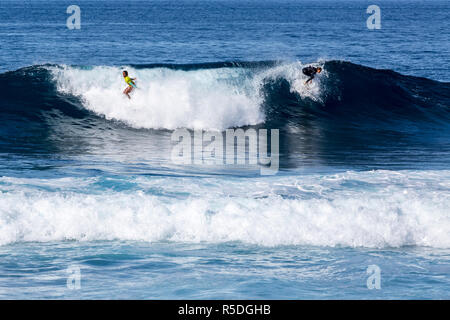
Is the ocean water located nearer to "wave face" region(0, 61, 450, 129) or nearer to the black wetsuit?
"wave face" region(0, 61, 450, 129)

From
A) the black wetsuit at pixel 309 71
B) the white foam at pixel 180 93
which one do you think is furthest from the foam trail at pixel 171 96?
the black wetsuit at pixel 309 71

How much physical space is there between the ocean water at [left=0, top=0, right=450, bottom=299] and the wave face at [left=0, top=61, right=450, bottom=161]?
0.07 m

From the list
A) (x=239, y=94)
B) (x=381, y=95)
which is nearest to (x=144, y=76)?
(x=239, y=94)

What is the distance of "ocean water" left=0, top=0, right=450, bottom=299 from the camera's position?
331 inches

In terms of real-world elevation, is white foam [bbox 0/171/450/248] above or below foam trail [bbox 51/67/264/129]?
below

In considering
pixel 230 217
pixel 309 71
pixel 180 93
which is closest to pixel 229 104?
pixel 180 93

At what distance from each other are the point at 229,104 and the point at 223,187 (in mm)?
8972

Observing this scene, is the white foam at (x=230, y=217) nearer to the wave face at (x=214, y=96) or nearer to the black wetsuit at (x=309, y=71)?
the wave face at (x=214, y=96)

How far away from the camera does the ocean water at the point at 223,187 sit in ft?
27.6

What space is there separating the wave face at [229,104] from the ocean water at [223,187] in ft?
0.22

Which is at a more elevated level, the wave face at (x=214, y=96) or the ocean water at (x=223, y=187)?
the wave face at (x=214, y=96)

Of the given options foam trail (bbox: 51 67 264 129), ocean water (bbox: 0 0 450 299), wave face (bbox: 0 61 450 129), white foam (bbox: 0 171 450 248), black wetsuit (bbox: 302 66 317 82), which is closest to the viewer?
ocean water (bbox: 0 0 450 299)

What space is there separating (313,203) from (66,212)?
4250 mm

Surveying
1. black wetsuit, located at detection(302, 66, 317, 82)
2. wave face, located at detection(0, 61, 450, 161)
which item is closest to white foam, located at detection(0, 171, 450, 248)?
wave face, located at detection(0, 61, 450, 161)
